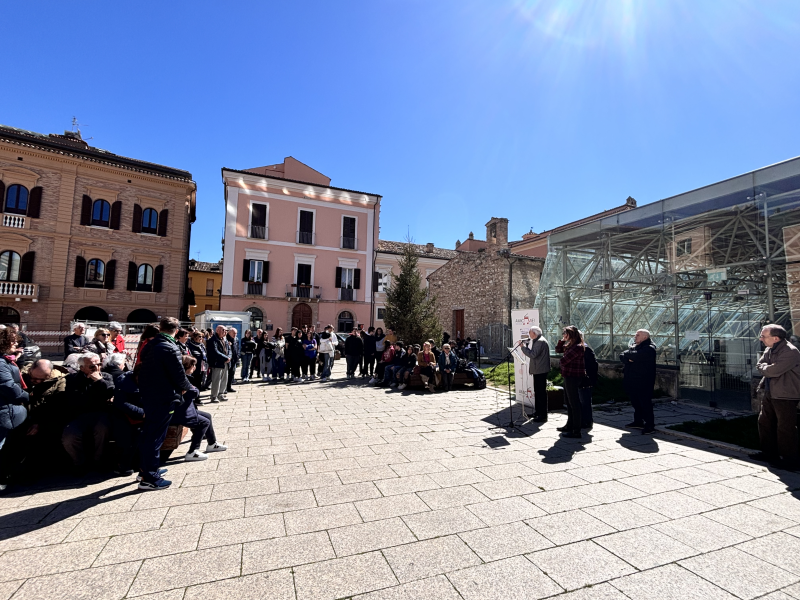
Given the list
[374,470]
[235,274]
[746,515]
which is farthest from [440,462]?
[235,274]

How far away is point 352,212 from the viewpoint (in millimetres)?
27172

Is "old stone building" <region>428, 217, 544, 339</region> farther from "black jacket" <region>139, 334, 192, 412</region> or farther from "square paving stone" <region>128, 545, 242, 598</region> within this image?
"square paving stone" <region>128, 545, 242, 598</region>

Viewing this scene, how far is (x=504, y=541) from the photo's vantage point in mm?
2865

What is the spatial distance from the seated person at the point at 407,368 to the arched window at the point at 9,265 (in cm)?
2074

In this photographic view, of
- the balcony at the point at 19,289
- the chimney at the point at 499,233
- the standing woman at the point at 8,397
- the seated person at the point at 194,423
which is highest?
the chimney at the point at 499,233

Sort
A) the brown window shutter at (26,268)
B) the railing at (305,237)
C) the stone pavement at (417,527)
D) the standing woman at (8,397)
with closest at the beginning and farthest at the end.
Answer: the stone pavement at (417,527) → the standing woman at (8,397) → the brown window shutter at (26,268) → the railing at (305,237)

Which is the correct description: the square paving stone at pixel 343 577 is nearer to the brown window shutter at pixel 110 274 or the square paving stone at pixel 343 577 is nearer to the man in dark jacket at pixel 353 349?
the man in dark jacket at pixel 353 349

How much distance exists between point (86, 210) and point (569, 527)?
25.8m

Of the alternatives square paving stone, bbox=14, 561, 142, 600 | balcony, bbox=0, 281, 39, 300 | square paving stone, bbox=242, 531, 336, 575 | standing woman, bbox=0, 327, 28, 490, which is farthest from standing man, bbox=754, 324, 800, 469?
balcony, bbox=0, 281, 39, 300

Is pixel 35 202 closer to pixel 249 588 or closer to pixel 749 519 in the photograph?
pixel 249 588

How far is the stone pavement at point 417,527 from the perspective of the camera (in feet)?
7.75

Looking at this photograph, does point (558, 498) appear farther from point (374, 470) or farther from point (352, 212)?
point (352, 212)

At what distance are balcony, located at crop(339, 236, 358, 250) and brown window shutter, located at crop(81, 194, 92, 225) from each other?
13.6m

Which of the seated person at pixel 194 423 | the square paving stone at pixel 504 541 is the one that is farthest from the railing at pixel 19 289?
the square paving stone at pixel 504 541
